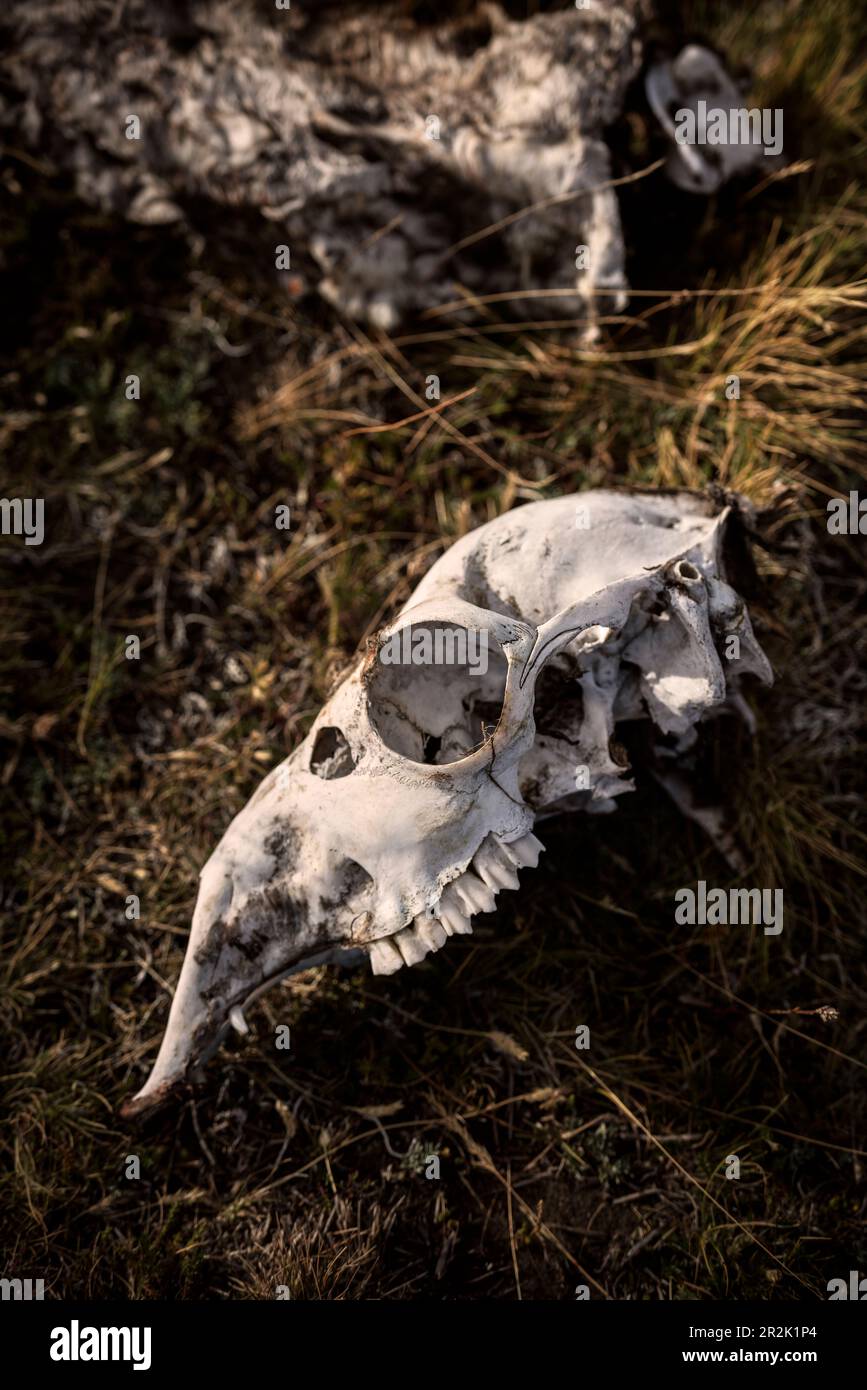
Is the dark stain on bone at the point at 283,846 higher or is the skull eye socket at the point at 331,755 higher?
the skull eye socket at the point at 331,755

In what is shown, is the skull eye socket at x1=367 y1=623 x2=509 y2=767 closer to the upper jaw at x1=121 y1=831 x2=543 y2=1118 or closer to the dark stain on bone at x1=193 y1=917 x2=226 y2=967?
the upper jaw at x1=121 y1=831 x2=543 y2=1118

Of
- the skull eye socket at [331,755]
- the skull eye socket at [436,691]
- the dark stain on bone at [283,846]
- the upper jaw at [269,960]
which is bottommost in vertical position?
the upper jaw at [269,960]

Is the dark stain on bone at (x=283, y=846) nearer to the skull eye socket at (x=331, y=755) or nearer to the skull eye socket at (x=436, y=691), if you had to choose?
the skull eye socket at (x=331, y=755)

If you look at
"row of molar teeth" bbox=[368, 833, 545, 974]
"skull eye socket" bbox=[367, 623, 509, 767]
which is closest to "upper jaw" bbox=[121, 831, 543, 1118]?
"row of molar teeth" bbox=[368, 833, 545, 974]

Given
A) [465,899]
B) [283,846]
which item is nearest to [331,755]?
[283,846]

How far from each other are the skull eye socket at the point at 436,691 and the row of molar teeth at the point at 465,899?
226 millimetres

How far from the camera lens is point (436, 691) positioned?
2182 millimetres

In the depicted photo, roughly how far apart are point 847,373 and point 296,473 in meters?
1.74

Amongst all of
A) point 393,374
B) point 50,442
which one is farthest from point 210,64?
point 50,442

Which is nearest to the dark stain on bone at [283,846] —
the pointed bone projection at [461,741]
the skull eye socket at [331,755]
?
the pointed bone projection at [461,741]

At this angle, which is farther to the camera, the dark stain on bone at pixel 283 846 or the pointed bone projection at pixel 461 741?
the dark stain on bone at pixel 283 846

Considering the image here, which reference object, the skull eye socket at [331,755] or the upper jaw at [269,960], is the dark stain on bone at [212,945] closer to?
the upper jaw at [269,960]

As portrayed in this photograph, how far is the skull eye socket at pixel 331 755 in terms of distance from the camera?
2051 mm

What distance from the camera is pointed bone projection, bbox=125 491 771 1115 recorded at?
197 centimetres
